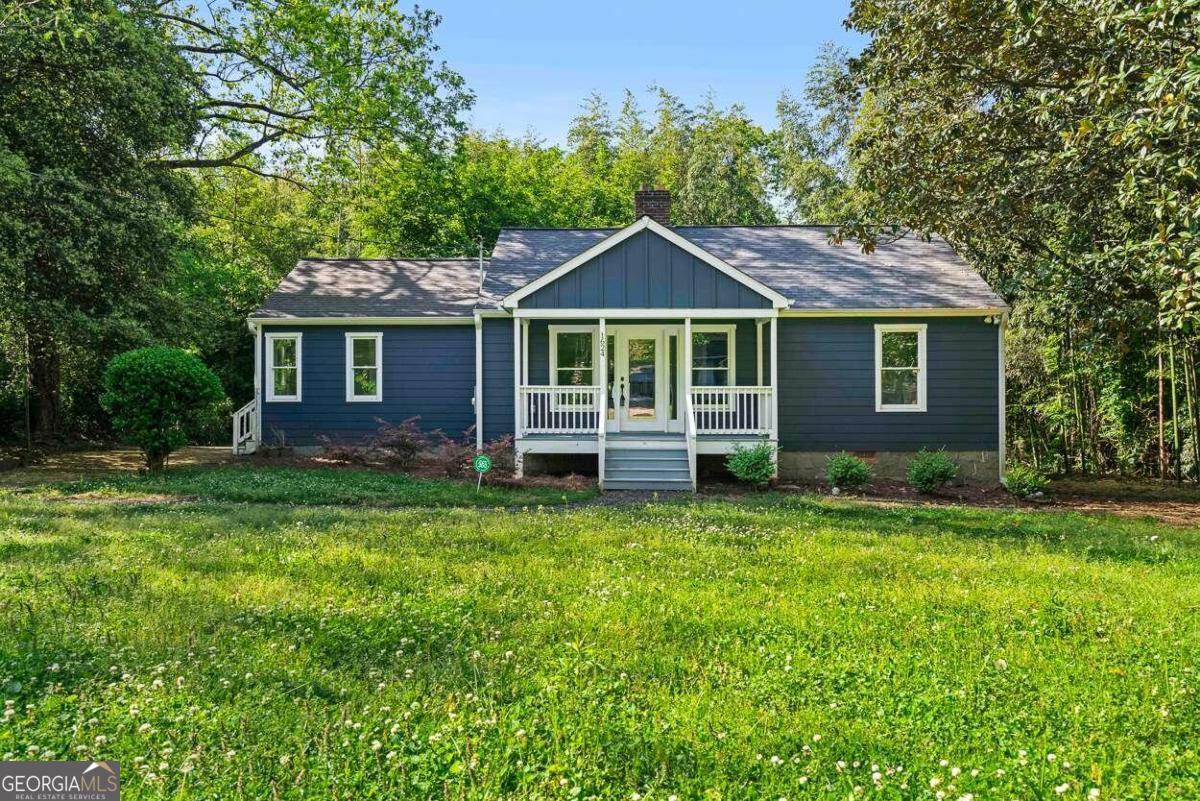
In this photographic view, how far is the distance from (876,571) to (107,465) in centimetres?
1536

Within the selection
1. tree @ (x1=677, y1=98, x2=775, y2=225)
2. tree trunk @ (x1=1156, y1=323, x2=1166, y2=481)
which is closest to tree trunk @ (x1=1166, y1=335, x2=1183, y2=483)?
tree trunk @ (x1=1156, y1=323, x2=1166, y2=481)

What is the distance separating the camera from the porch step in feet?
42.3

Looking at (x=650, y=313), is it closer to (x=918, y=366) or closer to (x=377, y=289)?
(x=918, y=366)

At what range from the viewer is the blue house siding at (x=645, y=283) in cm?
1358

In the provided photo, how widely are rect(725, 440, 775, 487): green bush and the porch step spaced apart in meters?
0.86

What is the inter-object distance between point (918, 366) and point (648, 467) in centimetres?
583

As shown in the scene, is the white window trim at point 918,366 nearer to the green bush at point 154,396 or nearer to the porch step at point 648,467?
the porch step at point 648,467

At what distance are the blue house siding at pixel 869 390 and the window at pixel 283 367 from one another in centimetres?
1025

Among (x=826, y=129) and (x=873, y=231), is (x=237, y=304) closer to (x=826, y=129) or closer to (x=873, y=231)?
(x=873, y=231)

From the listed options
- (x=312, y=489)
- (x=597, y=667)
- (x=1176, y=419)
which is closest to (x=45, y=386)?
(x=312, y=489)

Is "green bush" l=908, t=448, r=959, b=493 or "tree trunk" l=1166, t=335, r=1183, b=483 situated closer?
"green bush" l=908, t=448, r=959, b=493

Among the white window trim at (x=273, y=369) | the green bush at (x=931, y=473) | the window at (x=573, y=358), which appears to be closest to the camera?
the green bush at (x=931, y=473)

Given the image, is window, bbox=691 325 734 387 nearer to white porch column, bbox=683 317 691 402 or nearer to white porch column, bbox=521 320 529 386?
white porch column, bbox=683 317 691 402

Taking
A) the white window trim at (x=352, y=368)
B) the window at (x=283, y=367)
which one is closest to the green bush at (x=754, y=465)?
the white window trim at (x=352, y=368)
